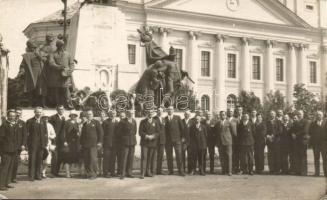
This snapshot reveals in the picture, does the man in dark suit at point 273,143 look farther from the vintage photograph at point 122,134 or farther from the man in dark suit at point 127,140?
the man in dark suit at point 127,140

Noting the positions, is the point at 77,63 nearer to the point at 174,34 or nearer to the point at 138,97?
the point at 138,97

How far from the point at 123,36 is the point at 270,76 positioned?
136 feet

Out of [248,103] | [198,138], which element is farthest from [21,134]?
[248,103]

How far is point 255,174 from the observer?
465 inches

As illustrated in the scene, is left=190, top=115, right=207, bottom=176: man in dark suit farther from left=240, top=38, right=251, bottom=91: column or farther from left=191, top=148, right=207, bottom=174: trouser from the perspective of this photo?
left=240, top=38, right=251, bottom=91: column

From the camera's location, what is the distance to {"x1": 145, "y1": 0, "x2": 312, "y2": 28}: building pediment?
169 feet

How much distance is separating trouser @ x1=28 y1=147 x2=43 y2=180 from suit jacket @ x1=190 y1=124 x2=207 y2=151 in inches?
140

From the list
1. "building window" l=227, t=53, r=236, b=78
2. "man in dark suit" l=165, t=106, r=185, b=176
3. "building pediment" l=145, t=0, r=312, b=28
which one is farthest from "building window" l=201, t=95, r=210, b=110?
"man in dark suit" l=165, t=106, r=185, b=176

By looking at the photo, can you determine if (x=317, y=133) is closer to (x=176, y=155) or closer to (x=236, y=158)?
(x=236, y=158)

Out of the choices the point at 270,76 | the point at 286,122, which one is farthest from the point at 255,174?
the point at 270,76

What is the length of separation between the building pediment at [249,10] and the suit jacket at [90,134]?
4145 centimetres

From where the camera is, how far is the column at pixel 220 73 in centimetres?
5159

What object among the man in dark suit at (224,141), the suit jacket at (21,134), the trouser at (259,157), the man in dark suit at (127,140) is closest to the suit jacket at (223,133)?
the man in dark suit at (224,141)

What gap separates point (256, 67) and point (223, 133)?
44.8 meters
